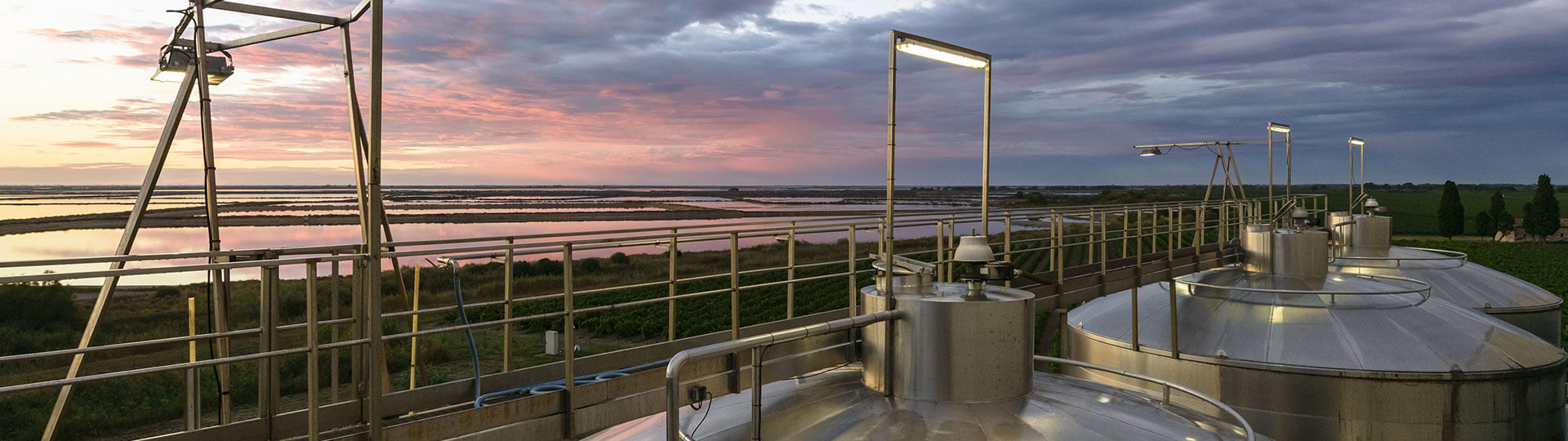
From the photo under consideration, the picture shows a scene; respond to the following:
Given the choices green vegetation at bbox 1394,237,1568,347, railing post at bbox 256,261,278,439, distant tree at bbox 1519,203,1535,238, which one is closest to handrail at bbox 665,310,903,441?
railing post at bbox 256,261,278,439

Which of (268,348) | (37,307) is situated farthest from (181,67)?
(37,307)

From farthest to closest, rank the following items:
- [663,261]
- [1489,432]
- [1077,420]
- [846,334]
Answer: [663,261] → [1489,432] → [846,334] → [1077,420]

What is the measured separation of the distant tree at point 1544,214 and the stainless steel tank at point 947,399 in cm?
11748

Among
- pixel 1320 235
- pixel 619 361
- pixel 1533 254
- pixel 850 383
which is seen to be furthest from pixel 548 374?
pixel 1533 254

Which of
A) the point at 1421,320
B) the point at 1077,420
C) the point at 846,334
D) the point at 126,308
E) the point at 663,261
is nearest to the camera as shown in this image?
the point at 1077,420

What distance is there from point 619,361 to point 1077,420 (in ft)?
A: 15.0

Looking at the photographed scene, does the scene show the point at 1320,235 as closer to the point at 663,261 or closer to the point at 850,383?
the point at 850,383

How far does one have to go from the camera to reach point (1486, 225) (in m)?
95.6

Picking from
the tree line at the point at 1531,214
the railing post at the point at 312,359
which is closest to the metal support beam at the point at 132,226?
the railing post at the point at 312,359

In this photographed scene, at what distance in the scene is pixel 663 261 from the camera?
215ft

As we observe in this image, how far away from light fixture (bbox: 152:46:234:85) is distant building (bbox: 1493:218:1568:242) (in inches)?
4756

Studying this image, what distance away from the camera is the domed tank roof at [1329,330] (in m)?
9.97

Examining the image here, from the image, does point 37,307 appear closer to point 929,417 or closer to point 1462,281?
point 929,417

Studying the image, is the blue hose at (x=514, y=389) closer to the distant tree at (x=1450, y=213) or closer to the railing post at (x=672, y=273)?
the railing post at (x=672, y=273)
